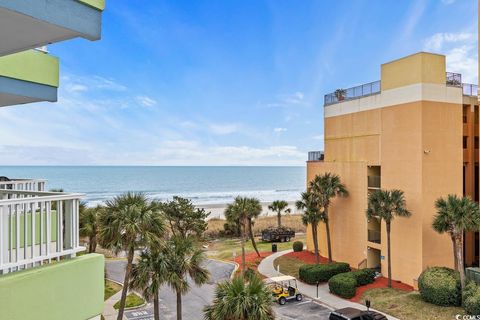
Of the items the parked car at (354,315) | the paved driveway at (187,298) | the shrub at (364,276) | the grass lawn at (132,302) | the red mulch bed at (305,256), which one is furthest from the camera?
the red mulch bed at (305,256)

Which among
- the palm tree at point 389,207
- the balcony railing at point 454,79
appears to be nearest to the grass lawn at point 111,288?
the palm tree at point 389,207

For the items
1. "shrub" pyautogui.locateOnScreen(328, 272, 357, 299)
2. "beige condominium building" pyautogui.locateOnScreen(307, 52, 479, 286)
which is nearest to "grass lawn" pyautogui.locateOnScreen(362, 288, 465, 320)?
"shrub" pyautogui.locateOnScreen(328, 272, 357, 299)

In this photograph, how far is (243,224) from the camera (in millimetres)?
30469

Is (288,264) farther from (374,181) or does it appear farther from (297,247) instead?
(374,181)

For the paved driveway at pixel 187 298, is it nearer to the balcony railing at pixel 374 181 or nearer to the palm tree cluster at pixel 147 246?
the palm tree cluster at pixel 147 246

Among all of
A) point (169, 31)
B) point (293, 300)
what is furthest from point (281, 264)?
point (169, 31)

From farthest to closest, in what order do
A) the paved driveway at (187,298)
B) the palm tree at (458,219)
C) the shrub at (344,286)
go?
the shrub at (344,286) → the paved driveway at (187,298) → the palm tree at (458,219)

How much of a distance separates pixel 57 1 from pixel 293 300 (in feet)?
75.8

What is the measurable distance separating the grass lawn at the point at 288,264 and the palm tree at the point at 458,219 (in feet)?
38.5

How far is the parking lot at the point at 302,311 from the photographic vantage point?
20.7 meters

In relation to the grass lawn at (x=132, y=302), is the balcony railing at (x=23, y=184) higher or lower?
higher

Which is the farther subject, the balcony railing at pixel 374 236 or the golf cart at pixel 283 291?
the balcony railing at pixel 374 236

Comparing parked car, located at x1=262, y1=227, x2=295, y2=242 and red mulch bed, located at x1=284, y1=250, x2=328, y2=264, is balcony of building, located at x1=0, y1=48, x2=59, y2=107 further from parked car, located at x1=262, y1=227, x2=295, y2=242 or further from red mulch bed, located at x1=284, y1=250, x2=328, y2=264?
parked car, located at x1=262, y1=227, x2=295, y2=242

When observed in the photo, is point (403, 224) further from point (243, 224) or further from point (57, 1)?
point (57, 1)
